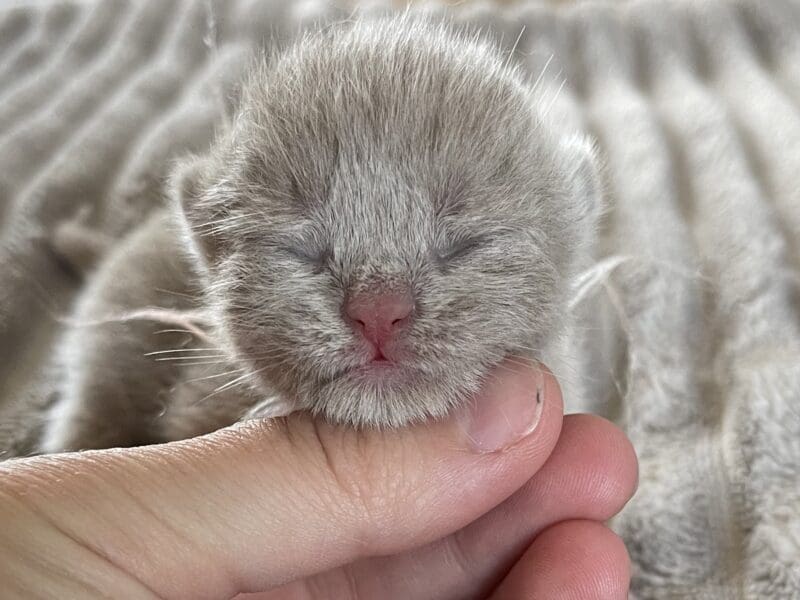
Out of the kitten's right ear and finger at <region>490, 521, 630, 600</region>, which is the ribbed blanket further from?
the kitten's right ear

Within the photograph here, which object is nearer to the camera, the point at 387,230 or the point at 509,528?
the point at 387,230

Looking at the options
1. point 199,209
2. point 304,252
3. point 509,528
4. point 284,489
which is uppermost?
point 304,252

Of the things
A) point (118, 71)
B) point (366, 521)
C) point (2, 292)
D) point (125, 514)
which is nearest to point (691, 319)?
point (366, 521)

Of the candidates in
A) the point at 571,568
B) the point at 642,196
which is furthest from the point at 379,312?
the point at 642,196

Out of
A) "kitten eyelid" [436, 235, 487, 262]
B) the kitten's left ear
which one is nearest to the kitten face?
"kitten eyelid" [436, 235, 487, 262]

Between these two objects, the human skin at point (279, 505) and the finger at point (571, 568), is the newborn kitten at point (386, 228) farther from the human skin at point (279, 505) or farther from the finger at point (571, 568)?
the finger at point (571, 568)

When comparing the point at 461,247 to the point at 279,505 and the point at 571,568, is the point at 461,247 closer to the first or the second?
the point at 279,505

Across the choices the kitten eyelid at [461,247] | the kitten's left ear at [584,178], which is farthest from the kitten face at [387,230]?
the kitten's left ear at [584,178]

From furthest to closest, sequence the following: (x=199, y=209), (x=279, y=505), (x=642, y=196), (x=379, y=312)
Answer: (x=642, y=196) < (x=199, y=209) < (x=279, y=505) < (x=379, y=312)
